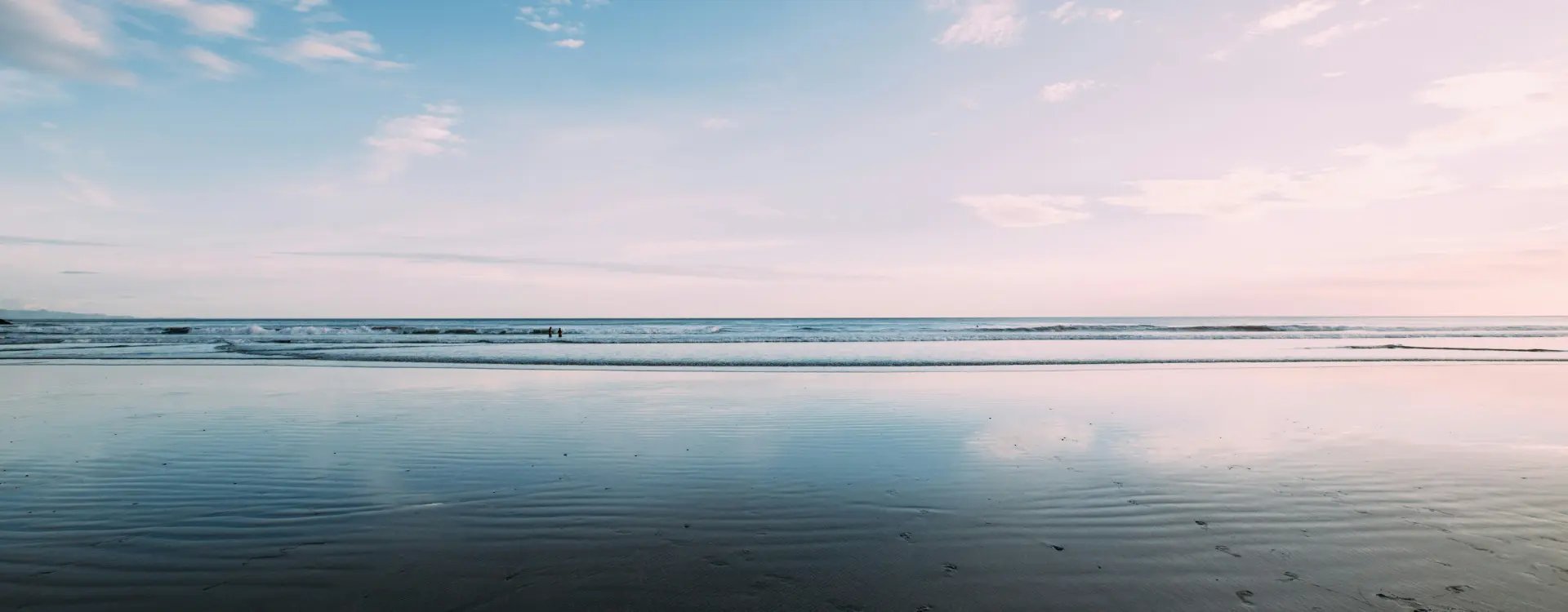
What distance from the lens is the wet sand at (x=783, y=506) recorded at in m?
4.95

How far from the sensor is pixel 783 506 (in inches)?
281

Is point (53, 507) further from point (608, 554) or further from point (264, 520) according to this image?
point (608, 554)

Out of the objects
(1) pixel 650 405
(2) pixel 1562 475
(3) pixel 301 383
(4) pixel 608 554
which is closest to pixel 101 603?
(4) pixel 608 554

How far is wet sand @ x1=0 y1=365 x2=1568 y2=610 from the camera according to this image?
495cm

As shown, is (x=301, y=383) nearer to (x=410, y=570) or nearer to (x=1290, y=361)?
(x=410, y=570)

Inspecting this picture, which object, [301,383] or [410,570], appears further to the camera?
[301,383]

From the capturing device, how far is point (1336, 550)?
19.1 ft

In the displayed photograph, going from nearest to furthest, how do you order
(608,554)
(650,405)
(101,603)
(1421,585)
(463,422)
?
1. (101,603)
2. (1421,585)
3. (608,554)
4. (463,422)
5. (650,405)

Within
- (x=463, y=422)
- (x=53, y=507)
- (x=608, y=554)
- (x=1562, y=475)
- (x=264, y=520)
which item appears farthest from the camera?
(x=463, y=422)

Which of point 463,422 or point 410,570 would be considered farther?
point 463,422

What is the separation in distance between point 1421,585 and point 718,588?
15.0ft

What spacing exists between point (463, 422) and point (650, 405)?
11.6 feet

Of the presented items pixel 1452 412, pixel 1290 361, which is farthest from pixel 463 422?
pixel 1290 361

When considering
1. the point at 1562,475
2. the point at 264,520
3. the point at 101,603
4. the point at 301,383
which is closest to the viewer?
the point at 101,603
